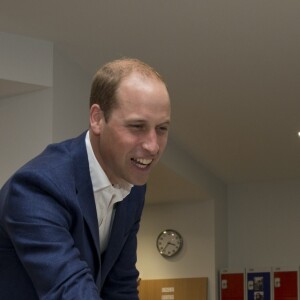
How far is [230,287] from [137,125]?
22.1 feet

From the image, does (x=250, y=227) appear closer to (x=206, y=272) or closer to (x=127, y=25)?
(x=206, y=272)

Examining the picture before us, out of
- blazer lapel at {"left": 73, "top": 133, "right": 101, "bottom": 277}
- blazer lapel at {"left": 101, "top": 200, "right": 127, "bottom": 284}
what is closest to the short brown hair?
blazer lapel at {"left": 73, "top": 133, "right": 101, "bottom": 277}

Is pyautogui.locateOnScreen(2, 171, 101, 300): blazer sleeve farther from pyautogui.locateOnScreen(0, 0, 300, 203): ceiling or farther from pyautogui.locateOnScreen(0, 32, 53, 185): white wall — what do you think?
pyautogui.locateOnScreen(0, 32, 53, 185): white wall

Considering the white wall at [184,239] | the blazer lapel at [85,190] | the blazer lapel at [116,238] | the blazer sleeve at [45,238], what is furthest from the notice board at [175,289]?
the blazer sleeve at [45,238]

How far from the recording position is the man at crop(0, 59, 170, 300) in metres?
1.19

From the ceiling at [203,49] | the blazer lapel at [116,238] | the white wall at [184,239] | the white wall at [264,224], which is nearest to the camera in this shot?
the blazer lapel at [116,238]

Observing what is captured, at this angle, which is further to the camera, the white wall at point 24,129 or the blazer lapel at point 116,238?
the white wall at point 24,129

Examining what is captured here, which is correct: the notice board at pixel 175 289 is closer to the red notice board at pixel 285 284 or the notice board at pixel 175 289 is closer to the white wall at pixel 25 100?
the red notice board at pixel 285 284

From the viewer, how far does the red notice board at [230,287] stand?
304 inches

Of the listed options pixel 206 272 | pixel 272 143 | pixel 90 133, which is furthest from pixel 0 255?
pixel 206 272

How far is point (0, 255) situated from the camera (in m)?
1.28

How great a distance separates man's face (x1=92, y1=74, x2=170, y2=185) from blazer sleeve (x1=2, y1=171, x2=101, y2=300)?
0.39ft

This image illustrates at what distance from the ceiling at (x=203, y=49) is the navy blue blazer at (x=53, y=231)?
2.90 m

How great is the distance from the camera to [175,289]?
7.62 metres
